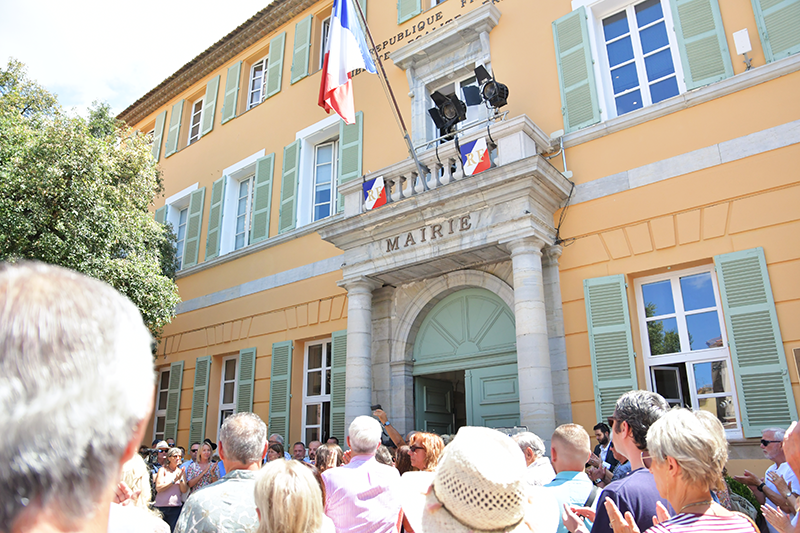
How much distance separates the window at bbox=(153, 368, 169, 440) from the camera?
1392 centimetres

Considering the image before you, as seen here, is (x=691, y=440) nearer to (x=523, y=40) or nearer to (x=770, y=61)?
(x=770, y=61)

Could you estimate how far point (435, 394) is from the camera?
10.0m

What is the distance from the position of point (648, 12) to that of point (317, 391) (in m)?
8.45

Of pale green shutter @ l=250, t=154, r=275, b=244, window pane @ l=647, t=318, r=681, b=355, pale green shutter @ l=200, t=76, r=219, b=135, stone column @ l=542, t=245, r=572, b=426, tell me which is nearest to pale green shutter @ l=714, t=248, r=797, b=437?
window pane @ l=647, t=318, r=681, b=355

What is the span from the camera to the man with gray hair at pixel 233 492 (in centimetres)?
261

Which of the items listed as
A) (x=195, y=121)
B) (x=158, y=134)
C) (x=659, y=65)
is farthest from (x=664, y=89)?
(x=158, y=134)

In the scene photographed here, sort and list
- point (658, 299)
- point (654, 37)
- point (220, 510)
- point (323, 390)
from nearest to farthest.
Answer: point (220, 510) < point (658, 299) < point (654, 37) < point (323, 390)

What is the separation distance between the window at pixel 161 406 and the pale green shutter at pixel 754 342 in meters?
12.0

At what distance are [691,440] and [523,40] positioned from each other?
8787mm

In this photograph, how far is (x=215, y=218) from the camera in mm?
14070

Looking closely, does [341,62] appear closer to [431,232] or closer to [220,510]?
[431,232]

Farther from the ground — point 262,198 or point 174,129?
point 174,129

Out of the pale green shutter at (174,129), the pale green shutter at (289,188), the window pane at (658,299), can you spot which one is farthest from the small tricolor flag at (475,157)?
the pale green shutter at (174,129)

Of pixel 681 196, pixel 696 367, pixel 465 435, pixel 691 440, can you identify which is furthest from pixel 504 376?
pixel 465 435
